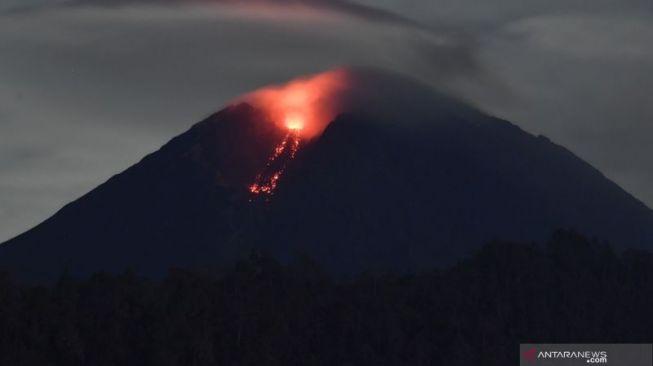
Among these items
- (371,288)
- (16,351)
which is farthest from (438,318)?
(16,351)

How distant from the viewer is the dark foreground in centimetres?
11100

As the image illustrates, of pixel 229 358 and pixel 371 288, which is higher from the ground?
pixel 371 288

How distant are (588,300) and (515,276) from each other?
263 inches

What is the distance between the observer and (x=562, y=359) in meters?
89.9

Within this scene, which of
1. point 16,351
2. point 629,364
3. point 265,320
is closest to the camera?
point 629,364

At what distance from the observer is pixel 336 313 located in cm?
13112

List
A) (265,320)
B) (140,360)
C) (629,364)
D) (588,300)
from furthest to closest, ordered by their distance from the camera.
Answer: (588,300) < (265,320) < (140,360) < (629,364)

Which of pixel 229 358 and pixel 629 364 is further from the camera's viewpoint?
pixel 229 358

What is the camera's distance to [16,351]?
105m

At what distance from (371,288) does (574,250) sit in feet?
87.4

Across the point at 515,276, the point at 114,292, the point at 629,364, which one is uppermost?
the point at 515,276

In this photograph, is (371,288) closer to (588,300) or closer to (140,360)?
(588,300)

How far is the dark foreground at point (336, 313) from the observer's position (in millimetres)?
111000

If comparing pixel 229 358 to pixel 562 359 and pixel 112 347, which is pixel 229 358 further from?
pixel 562 359
